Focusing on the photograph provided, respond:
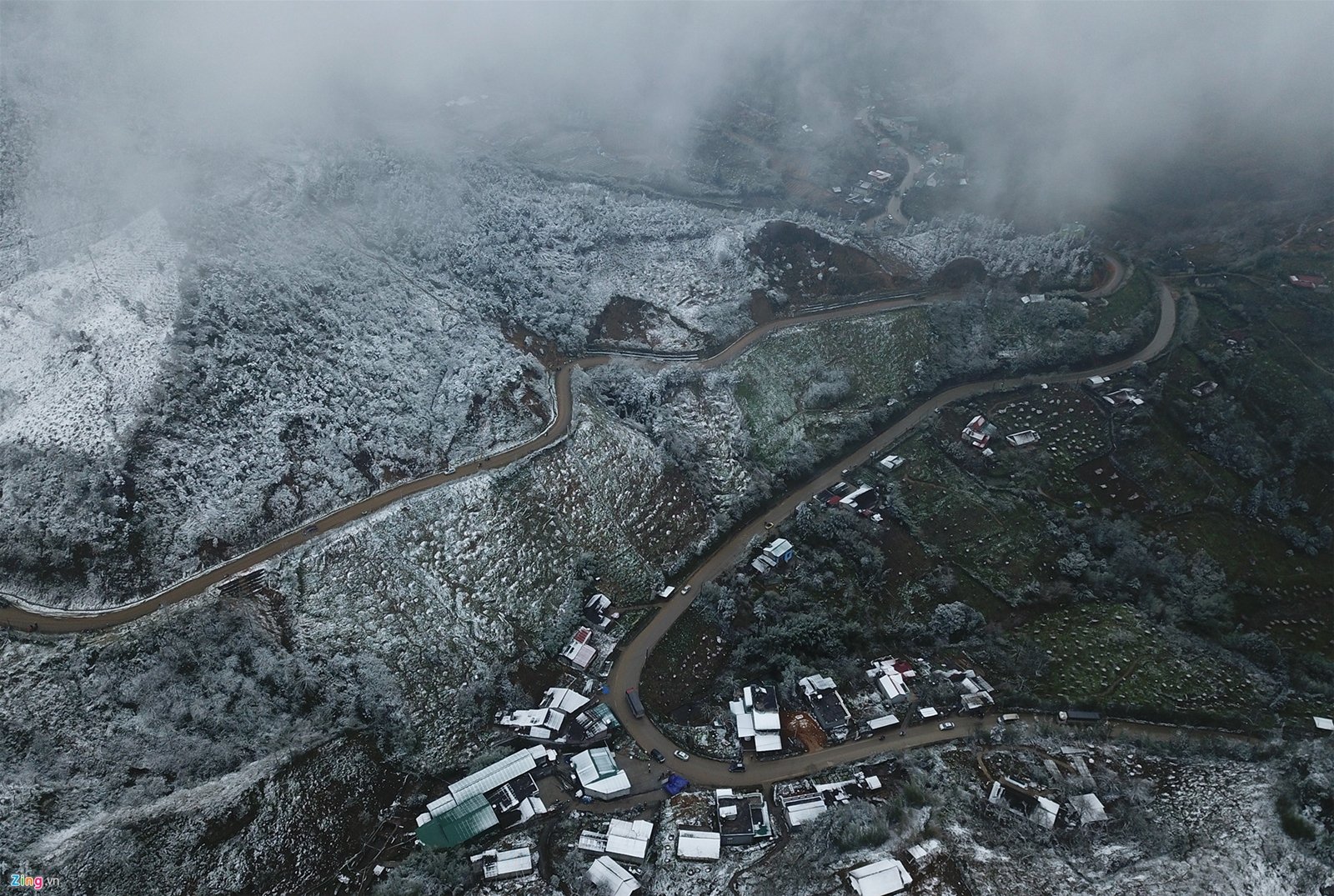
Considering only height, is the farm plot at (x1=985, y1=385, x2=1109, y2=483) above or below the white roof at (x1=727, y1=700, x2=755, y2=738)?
above

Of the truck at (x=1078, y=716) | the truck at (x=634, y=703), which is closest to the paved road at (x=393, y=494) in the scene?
the truck at (x=634, y=703)

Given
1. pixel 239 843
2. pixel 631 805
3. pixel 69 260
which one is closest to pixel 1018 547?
pixel 631 805

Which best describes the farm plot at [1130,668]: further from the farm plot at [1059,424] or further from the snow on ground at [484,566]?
the snow on ground at [484,566]

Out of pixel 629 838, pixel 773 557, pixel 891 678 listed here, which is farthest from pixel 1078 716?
pixel 629 838

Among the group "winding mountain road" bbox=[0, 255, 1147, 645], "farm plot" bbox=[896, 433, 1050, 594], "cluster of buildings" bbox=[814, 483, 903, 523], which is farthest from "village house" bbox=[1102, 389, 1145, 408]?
"cluster of buildings" bbox=[814, 483, 903, 523]

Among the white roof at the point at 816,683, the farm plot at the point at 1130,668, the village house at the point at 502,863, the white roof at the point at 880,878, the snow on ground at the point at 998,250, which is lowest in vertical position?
the village house at the point at 502,863

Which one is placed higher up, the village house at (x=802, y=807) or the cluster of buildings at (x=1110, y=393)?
the cluster of buildings at (x=1110, y=393)

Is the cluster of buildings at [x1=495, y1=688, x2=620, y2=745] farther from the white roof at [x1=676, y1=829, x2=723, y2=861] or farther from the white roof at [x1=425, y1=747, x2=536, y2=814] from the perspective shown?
the white roof at [x1=676, y1=829, x2=723, y2=861]

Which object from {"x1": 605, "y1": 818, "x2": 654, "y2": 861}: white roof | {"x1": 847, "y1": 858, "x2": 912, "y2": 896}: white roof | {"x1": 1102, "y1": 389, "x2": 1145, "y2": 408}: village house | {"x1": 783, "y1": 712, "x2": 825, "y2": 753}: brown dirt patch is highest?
{"x1": 1102, "y1": 389, "x2": 1145, "y2": 408}: village house
